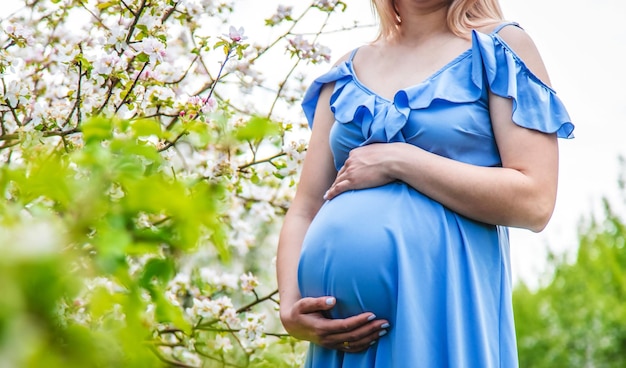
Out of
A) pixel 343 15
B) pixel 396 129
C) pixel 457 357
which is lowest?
pixel 457 357

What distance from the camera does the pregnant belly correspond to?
1725 millimetres

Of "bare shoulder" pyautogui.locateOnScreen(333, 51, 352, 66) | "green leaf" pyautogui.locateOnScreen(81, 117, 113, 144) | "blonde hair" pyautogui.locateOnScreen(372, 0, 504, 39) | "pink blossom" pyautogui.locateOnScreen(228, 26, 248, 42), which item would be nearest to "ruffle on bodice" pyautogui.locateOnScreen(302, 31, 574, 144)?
"blonde hair" pyautogui.locateOnScreen(372, 0, 504, 39)

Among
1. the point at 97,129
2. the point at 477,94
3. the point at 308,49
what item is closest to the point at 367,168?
the point at 477,94

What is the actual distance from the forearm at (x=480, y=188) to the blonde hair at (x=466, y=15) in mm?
436

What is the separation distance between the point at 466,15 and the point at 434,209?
610 mm

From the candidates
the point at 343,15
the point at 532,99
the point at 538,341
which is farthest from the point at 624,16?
the point at 532,99

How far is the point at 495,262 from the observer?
6.03ft

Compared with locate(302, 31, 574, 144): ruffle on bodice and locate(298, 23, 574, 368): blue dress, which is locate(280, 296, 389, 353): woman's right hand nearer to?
locate(298, 23, 574, 368): blue dress

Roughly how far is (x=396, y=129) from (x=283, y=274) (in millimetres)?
478

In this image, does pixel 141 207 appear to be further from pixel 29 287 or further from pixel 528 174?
pixel 528 174

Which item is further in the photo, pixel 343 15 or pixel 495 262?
pixel 343 15

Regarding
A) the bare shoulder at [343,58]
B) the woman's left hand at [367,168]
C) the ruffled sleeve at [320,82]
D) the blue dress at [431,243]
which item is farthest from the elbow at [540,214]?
the bare shoulder at [343,58]

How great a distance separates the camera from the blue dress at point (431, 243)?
5.60 feet

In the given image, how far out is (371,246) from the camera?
5.71 ft
